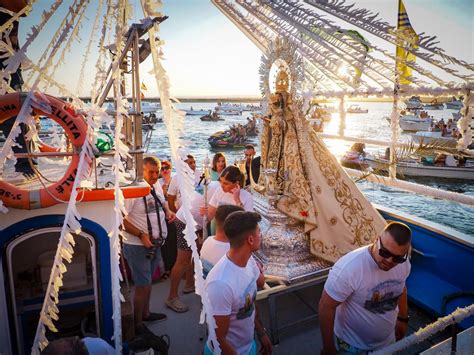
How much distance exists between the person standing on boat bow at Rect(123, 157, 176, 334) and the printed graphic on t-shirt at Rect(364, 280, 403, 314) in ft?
7.13

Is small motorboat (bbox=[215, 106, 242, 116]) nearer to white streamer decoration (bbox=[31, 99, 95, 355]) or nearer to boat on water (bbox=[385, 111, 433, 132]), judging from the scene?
boat on water (bbox=[385, 111, 433, 132])

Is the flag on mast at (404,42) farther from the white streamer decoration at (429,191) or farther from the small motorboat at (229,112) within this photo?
the small motorboat at (229,112)

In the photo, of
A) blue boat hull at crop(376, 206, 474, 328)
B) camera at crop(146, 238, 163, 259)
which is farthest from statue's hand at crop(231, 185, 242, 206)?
blue boat hull at crop(376, 206, 474, 328)

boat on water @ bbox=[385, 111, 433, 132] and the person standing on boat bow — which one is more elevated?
boat on water @ bbox=[385, 111, 433, 132]

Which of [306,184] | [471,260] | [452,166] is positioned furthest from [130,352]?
[452,166]

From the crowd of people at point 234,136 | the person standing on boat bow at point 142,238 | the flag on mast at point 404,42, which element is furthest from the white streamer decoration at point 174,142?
the crowd of people at point 234,136

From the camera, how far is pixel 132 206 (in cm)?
341

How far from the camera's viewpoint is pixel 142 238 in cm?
333

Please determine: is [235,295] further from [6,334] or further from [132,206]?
[6,334]

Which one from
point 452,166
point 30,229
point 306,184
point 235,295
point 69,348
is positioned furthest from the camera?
point 452,166

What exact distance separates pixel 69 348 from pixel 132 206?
1.84 metres

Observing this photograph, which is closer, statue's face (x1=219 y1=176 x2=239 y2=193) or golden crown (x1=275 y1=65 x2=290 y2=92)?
statue's face (x1=219 y1=176 x2=239 y2=193)

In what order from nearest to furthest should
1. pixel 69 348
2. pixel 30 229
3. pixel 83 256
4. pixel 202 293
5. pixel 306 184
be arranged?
pixel 69 348 < pixel 202 293 < pixel 30 229 < pixel 83 256 < pixel 306 184

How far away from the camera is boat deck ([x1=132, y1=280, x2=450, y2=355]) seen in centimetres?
333
